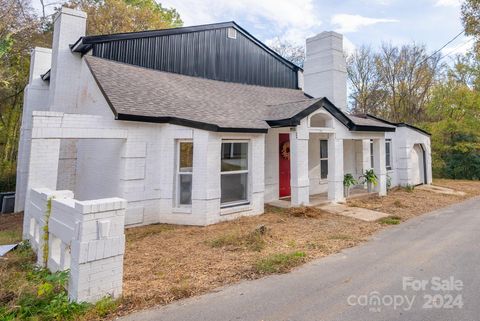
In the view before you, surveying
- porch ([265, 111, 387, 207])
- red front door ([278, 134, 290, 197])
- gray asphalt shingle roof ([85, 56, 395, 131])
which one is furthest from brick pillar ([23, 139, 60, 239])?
red front door ([278, 134, 290, 197])

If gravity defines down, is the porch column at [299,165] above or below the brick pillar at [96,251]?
above

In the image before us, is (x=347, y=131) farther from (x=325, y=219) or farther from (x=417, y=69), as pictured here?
(x=417, y=69)

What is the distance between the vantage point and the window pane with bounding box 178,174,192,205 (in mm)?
7836

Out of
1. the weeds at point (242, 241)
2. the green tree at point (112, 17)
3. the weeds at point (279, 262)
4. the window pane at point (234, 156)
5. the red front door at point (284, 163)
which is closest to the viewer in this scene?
the weeds at point (279, 262)

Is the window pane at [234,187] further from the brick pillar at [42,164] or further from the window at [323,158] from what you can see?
the window at [323,158]

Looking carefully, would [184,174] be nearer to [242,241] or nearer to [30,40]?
[242,241]

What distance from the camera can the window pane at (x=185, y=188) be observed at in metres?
7.84

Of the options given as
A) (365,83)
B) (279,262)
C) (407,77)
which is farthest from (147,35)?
(407,77)

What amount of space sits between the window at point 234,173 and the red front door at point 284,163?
2.77 meters

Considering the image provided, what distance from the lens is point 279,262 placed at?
4.73 meters

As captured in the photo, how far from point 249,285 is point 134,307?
61.9 inches

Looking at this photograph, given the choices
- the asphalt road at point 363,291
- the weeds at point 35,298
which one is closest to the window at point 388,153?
the asphalt road at point 363,291

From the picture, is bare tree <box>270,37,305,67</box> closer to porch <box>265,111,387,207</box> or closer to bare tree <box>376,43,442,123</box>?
bare tree <box>376,43,442,123</box>

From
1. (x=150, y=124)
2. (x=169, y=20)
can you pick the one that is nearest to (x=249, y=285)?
(x=150, y=124)
